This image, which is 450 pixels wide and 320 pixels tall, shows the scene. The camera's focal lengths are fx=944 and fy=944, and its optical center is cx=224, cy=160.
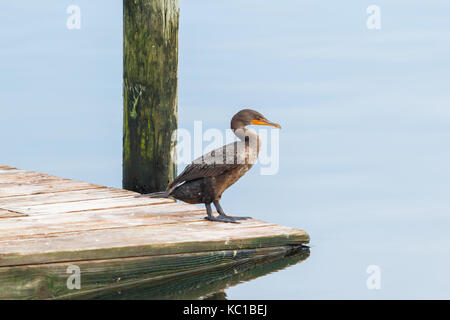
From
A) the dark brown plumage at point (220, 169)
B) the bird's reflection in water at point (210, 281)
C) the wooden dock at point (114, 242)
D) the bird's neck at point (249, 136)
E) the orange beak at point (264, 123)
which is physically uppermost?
the orange beak at point (264, 123)

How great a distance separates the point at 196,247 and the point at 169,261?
0.23 meters

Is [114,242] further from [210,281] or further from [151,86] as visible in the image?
[151,86]

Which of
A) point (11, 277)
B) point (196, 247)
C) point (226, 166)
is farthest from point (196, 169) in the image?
point (11, 277)

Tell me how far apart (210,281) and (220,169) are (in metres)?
0.89

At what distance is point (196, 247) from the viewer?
693 centimetres

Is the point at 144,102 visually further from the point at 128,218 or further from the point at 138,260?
the point at 138,260

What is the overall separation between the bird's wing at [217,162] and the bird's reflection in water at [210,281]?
737mm

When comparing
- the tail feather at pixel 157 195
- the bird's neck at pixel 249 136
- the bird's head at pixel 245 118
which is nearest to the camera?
the bird's neck at pixel 249 136

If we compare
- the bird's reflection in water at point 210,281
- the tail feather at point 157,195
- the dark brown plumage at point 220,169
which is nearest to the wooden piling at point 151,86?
the tail feather at point 157,195

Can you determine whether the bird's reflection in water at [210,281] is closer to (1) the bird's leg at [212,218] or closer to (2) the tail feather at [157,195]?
(1) the bird's leg at [212,218]

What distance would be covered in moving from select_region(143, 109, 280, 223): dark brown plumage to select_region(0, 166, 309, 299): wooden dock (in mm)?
208

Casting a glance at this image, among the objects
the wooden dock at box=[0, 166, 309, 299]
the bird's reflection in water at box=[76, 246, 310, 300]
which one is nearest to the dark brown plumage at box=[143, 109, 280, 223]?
the wooden dock at box=[0, 166, 309, 299]

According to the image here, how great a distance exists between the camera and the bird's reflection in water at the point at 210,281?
6715 mm

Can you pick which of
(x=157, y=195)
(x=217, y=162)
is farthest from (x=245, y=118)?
(x=157, y=195)
